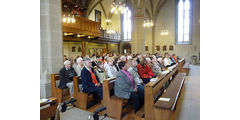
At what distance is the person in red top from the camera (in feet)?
17.0

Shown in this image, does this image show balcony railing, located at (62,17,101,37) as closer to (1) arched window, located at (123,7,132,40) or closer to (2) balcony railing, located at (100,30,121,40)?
(2) balcony railing, located at (100,30,121,40)

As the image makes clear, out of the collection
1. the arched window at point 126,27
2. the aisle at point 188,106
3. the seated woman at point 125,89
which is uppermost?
the arched window at point 126,27

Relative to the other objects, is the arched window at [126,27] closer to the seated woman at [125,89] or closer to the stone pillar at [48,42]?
the stone pillar at [48,42]

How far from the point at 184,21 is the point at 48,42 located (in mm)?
18302

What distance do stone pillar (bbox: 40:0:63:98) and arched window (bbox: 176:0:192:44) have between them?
57.6ft

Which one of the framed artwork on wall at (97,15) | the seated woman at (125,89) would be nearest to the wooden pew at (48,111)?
the seated woman at (125,89)

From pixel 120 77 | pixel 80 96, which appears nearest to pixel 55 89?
pixel 80 96

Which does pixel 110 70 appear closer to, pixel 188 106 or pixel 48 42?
pixel 48 42

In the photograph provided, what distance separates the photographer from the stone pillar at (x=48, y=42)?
180 inches

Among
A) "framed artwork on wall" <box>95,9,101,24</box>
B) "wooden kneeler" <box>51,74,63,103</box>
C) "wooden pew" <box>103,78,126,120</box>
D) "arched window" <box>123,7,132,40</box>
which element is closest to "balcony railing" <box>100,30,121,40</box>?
"arched window" <box>123,7,132,40</box>

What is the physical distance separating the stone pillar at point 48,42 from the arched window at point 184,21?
57.6 ft

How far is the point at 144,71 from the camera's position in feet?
17.4
